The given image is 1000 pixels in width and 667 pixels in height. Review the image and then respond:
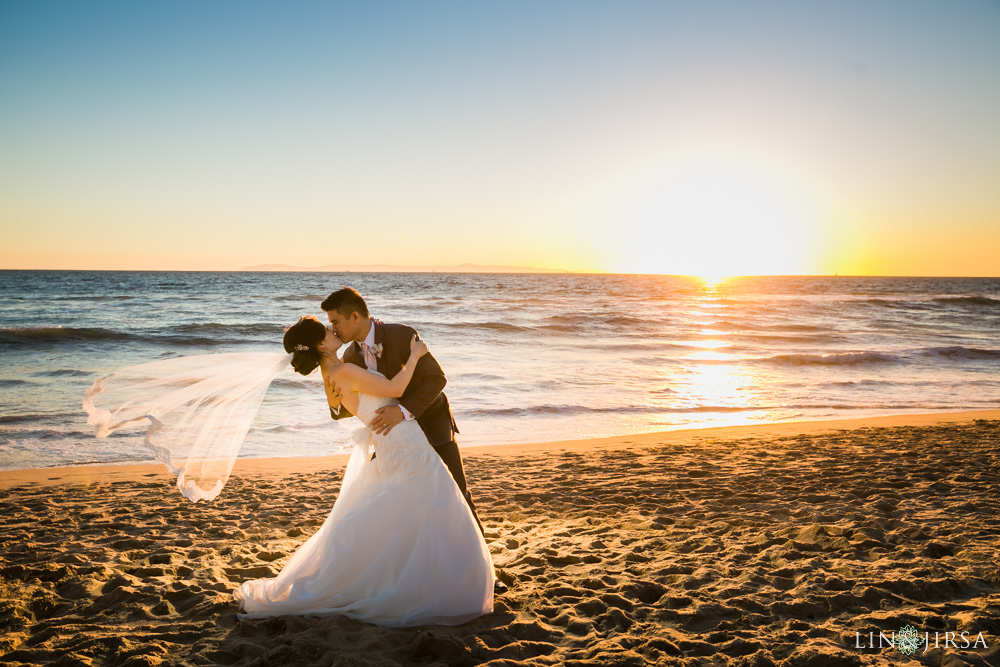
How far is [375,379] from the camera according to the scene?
12.7ft

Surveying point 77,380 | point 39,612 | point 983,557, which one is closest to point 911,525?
point 983,557

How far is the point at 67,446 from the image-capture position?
937 cm

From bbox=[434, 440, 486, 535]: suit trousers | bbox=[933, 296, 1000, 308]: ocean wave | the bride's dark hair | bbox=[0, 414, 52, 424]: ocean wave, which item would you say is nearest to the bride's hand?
the bride's dark hair

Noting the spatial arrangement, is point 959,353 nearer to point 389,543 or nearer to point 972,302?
point 389,543

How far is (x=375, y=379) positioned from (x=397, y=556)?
1.12 m

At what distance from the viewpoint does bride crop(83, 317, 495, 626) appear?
3748 millimetres

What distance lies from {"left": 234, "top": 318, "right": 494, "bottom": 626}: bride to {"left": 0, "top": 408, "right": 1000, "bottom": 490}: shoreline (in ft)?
15.6

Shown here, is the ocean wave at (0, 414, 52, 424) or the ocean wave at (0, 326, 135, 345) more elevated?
the ocean wave at (0, 326, 135, 345)

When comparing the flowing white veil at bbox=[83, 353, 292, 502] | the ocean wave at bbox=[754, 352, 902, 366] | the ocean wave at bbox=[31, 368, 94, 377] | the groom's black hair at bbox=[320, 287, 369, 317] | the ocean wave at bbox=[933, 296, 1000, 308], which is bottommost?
the ocean wave at bbox=[31, 368, 94, 377]

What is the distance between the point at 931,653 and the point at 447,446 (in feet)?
10.0

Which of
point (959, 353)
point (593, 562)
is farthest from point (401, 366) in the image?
point (959, 353)

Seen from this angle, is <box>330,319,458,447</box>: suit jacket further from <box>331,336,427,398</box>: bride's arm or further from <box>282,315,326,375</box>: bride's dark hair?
<box>282,315,326,375</box>: bride's dark hair

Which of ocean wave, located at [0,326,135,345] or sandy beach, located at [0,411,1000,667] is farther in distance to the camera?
ocean wave, located at [0,326,135,345]

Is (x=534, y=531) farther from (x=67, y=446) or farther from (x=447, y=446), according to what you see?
(x=67, y=446)
